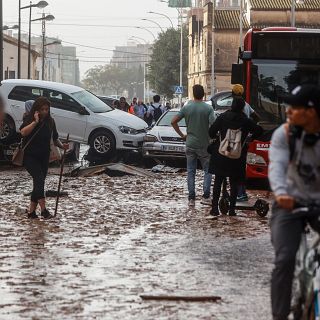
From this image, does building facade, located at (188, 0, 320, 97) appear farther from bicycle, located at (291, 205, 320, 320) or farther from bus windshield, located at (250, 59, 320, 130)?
bicycle, located at (291, 205, 320, 320)

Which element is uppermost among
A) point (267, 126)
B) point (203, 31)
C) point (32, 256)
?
point (203, 31)

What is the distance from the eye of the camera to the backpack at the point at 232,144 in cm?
1506

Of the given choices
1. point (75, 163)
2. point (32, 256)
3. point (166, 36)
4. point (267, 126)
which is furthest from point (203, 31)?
point (32, 256)

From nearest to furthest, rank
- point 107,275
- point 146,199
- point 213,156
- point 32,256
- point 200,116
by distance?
point 107,275, point 32,256, point 213,156, point 200,116, point 146,199

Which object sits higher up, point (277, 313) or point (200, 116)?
point (200, 116)

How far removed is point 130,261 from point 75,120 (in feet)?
55.0

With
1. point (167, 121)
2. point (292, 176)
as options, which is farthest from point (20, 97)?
point (292, 176)

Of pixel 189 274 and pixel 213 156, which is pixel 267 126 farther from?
pixel 189 274

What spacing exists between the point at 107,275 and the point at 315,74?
32.9ft

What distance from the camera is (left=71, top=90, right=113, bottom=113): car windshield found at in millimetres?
28094

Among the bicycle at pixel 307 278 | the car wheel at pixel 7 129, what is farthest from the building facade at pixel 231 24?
the bicycle at pixel 307 278

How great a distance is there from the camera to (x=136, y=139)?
91.0ft

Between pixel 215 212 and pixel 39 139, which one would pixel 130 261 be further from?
pixel 215 212

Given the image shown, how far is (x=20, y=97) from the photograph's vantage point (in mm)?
27828
